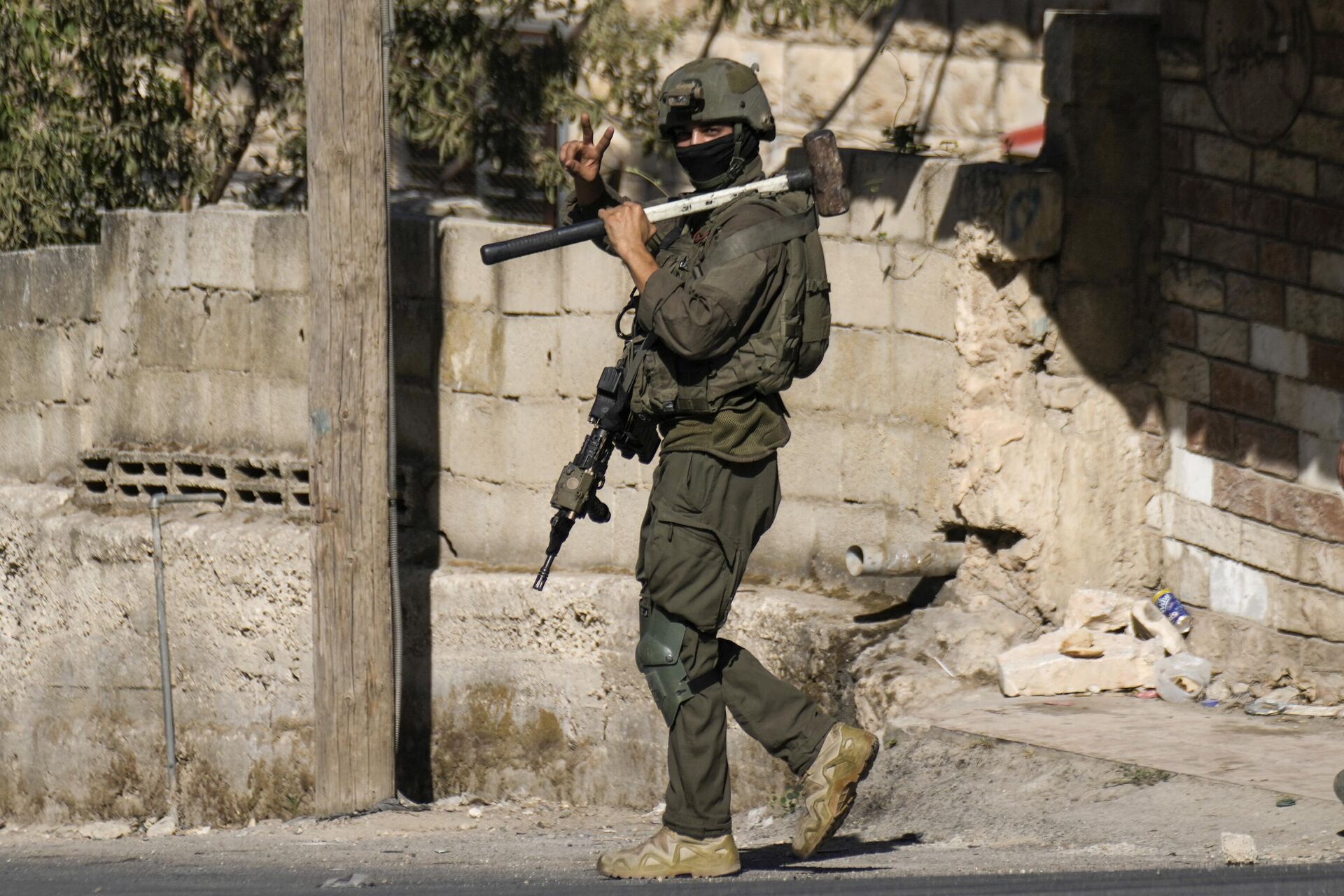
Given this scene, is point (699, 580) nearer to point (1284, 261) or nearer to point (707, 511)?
point (707, 511)

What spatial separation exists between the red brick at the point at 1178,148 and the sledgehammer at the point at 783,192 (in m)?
1.90

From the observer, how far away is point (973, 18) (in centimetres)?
921

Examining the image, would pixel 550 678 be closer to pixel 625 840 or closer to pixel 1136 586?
pixel 625 840

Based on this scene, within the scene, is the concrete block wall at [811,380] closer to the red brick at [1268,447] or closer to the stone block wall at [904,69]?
the red brick at [1268,447]

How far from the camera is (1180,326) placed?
564 centimetres

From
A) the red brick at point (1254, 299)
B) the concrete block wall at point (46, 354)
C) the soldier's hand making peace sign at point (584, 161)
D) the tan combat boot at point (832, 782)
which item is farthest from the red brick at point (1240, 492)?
the concrete block wall at point (46, 354)

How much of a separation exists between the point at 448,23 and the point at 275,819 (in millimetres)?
3582

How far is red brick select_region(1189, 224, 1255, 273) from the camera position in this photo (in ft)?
17.6

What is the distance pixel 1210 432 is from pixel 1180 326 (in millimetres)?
363

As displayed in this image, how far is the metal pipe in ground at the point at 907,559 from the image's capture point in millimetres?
5855

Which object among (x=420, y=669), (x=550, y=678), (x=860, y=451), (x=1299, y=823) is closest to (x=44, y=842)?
(x=420, y=669)

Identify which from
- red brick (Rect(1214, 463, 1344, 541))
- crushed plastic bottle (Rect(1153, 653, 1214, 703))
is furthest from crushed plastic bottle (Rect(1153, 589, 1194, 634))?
red brick (Rect(1214, 463, 1344, 541))

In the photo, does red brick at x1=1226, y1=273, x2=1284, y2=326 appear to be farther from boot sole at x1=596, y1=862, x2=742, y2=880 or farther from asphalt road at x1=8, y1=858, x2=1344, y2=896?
boot sole at x1=596, y1=862, x2=742, y2=880

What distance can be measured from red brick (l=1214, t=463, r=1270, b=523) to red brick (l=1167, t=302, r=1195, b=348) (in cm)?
42
